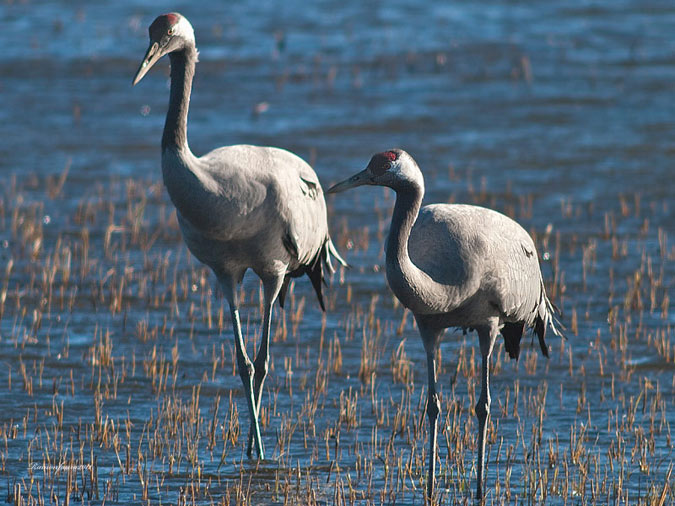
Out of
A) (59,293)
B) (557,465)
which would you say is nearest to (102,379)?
(59,293)

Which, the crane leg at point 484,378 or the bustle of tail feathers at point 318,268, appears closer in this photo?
the crane leg at point 484,378

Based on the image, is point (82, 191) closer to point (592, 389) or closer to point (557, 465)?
point (592, 389)

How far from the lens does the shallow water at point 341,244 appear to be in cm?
712

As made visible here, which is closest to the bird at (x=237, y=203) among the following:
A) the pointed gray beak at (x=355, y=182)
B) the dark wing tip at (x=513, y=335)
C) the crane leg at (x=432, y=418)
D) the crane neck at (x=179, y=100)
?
the crane neck at (x=179, y=100)

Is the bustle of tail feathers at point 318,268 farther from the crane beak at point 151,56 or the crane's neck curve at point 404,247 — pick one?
the crane's neck curve at point 404,247

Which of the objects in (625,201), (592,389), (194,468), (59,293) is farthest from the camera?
(625,201)

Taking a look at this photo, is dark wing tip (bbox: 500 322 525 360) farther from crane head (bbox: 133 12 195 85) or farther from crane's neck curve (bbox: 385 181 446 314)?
crane head (bbox: 133 12 195 85)

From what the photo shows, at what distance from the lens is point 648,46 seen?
2172 centimetres

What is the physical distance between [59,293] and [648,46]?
46.3 ft

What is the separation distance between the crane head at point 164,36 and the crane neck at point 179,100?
0.09 metres

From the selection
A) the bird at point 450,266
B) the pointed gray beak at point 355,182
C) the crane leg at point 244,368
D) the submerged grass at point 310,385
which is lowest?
the submerged grass at point 310,385

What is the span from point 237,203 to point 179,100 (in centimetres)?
64

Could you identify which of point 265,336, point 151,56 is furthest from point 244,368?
point 151,56

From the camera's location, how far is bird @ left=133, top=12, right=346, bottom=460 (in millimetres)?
6676
